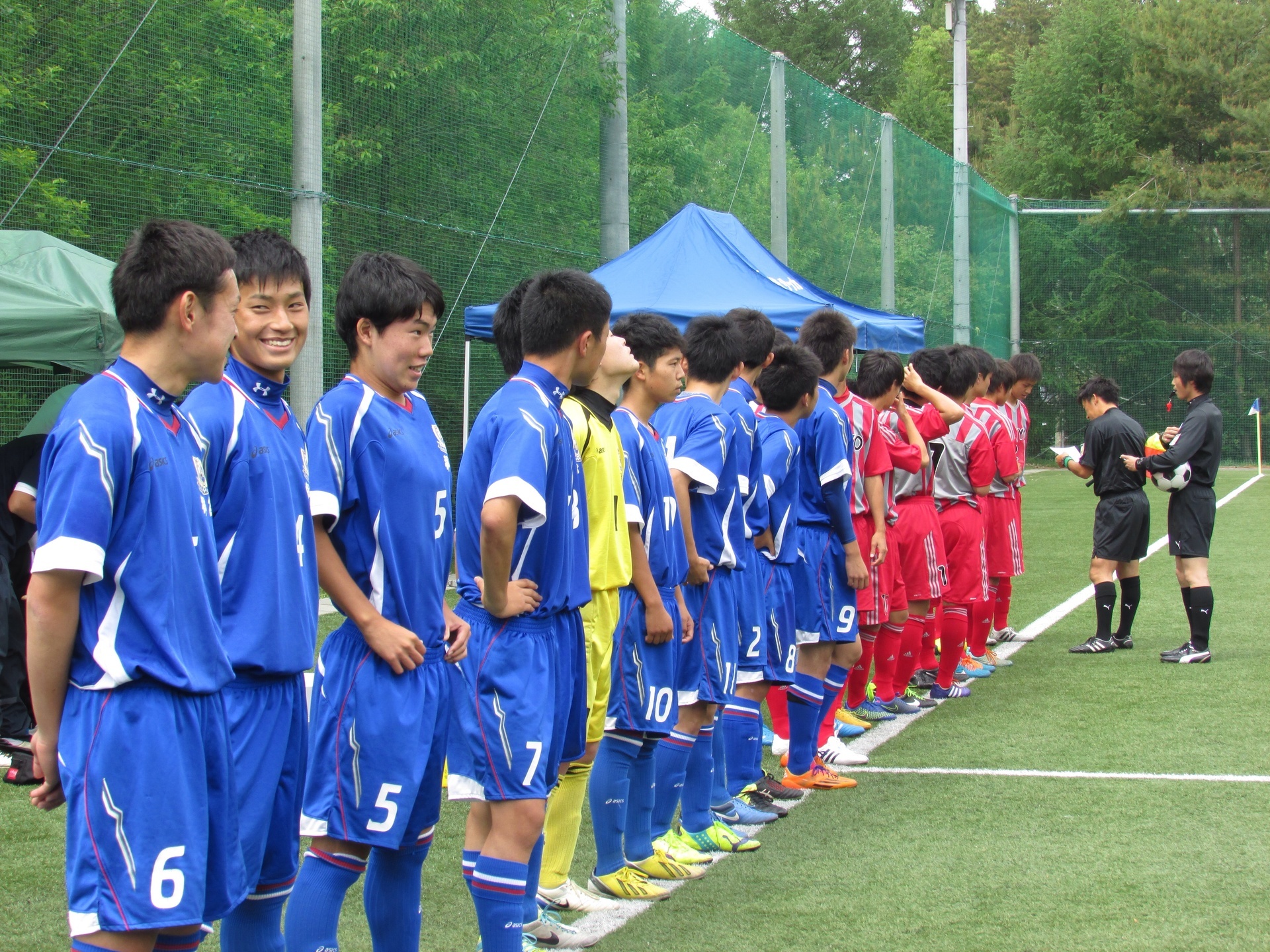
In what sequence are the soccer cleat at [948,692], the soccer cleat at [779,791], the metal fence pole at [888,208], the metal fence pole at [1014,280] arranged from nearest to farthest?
the soccer cleat at [779,791]
the soccer cleat at [948,692]
the metal fence pole at [888,208]
the metal fence pole at [1014,280]

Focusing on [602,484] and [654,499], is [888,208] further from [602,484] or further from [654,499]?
[602,484]

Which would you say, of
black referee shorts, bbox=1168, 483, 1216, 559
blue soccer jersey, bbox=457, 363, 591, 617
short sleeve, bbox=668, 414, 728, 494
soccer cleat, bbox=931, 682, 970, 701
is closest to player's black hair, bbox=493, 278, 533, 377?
blue soccer jersey, bbox=457, 363, 591, 617

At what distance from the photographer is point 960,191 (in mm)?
22359

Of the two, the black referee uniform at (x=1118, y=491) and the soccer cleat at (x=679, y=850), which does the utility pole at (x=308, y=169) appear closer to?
→ the soccer cleat at (x=679, y=850)

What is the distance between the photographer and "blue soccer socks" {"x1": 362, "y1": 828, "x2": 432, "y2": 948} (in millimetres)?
3057

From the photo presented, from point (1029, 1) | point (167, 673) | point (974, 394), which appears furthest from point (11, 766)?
point (1029, 1)

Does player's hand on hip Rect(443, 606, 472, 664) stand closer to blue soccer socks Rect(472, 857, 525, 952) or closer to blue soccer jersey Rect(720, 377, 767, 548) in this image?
blue soccer socks Rect(472, 857, 525, 952)

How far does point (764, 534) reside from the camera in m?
5.14

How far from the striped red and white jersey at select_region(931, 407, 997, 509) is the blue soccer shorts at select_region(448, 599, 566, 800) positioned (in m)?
4.81

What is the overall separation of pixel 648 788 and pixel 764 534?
4.20ft

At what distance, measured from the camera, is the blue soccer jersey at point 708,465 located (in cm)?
447

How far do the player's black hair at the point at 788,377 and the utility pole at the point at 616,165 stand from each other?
633cm

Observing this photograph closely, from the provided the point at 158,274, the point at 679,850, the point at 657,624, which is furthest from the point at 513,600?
the point at 679,850

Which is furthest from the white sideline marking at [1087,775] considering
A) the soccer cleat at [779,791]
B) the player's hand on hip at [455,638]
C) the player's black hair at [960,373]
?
the player's hand on hip at [455,638]
